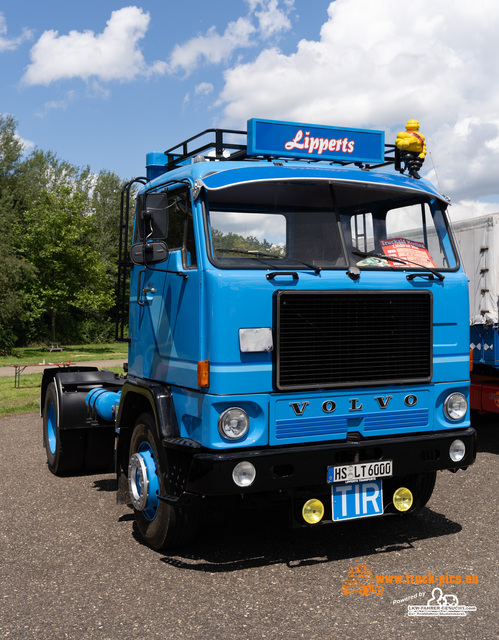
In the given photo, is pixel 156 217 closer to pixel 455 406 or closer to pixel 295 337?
pixel 295 337

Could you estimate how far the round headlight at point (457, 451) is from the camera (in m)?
A: 5.09

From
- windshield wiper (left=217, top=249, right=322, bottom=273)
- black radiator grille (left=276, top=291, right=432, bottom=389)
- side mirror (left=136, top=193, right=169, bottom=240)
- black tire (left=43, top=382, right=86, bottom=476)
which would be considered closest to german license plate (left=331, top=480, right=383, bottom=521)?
black radiator grille (left=276, top=291, right=432, bottom=389)

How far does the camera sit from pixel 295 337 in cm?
463

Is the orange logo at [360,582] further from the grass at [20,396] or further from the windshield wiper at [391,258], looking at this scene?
the grass at [20,396]

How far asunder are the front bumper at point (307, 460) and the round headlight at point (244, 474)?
0.03 metres

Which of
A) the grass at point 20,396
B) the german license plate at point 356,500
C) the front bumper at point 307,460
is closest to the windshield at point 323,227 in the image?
the front bumper at point 307,460

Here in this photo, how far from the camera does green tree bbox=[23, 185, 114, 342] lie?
124 ft

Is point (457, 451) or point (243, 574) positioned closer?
point (243, 574)

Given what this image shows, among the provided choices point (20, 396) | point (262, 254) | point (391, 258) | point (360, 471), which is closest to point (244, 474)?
point (360, 471)

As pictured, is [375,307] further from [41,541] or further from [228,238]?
[41,541]

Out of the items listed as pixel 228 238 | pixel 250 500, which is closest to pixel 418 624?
pixel 250 500

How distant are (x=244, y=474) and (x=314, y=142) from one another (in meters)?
2.67

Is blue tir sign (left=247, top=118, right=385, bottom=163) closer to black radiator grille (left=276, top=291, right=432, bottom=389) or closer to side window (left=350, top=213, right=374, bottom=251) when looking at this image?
side window (left=350, top=213, right=374, bottom=251)

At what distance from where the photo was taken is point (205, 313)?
14.8ft
